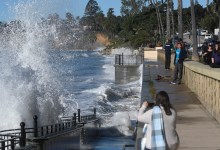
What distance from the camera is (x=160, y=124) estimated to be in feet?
21.3

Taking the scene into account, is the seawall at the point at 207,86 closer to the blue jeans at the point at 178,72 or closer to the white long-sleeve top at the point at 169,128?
the blue jeans at the point at 178,72

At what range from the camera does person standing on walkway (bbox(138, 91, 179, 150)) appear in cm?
650

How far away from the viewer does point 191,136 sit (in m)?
10.3

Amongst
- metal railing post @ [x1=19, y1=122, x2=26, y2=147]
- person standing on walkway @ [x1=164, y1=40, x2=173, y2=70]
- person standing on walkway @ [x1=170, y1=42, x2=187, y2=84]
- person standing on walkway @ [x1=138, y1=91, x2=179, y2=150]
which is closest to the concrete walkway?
person standing on walkway @ [x1=138, y1=91, x2=179, y2=150]

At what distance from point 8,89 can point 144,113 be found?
43.2 ft

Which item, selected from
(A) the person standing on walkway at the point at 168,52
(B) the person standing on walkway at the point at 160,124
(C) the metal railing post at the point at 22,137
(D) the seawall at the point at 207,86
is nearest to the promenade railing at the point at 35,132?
A: (C) the metal railing post at the point at 22,137

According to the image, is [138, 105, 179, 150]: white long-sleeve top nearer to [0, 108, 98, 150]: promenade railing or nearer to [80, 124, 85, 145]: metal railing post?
[0, 108, 98, 150]: promenade railing

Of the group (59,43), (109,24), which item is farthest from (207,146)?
(109,24)

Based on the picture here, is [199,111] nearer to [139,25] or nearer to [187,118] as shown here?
[187,118]

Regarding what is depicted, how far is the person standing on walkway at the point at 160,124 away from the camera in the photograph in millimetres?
6504

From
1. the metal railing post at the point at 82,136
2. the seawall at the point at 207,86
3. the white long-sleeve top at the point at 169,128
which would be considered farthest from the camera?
the metal railing post at the point at 82,136

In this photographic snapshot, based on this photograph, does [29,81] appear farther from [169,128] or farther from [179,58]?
[169,128]

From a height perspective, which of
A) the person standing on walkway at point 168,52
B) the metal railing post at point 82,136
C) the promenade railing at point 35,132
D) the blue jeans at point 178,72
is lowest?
the metal railing post at point 82,136

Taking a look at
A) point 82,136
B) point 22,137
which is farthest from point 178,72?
point 22,137
